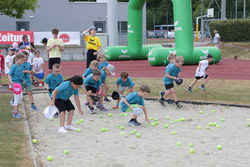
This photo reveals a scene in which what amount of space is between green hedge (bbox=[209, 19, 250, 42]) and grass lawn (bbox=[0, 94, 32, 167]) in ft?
89.5

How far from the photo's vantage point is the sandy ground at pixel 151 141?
625 centimetres

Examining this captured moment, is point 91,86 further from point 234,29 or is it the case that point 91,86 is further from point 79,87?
point 234,29

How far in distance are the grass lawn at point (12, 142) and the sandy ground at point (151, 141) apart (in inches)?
10.9

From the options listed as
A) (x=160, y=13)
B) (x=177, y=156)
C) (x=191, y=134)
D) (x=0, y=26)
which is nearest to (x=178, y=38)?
(x=191, y=134)

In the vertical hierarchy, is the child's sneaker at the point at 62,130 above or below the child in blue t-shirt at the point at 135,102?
below

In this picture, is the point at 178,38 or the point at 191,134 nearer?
the point at 191,134

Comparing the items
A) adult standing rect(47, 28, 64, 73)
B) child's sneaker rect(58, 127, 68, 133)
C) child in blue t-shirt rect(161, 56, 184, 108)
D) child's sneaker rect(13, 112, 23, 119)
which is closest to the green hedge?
adult standing rect(47, 28, 64, 73)

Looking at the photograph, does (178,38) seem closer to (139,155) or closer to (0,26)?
(139,155)

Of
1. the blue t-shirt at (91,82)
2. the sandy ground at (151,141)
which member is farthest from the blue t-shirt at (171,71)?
the blue t-shirt at (91,82)

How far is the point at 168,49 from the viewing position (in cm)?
2225

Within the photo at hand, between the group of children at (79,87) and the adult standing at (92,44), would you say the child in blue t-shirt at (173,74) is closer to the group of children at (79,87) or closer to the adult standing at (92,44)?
the group of children at (79,87)

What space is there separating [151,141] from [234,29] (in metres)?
28.7

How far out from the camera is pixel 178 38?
20.9 meters

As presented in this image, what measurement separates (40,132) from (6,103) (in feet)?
11.5
